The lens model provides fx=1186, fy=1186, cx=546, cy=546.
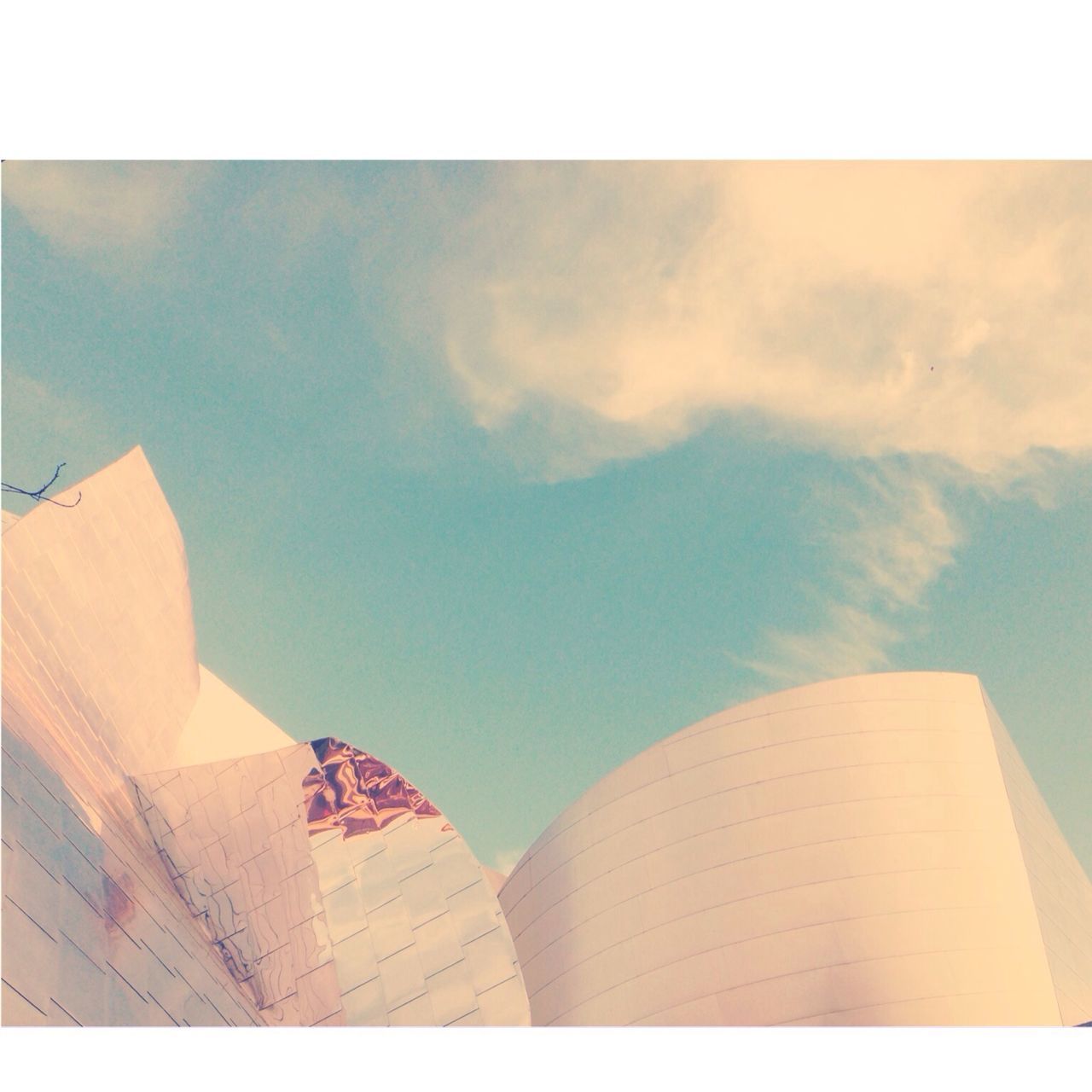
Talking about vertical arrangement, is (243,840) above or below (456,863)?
above

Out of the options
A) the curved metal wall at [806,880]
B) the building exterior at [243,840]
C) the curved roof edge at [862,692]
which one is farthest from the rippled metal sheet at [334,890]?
the curved roof edge at [862,692]

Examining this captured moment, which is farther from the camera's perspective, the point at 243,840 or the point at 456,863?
the point at 243,840

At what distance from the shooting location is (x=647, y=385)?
753 inches

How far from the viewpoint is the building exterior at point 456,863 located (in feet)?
25.3

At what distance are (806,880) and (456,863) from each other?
4583 millimetres

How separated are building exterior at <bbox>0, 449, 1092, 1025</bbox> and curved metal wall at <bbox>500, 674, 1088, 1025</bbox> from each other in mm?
27

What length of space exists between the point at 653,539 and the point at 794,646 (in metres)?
3.15

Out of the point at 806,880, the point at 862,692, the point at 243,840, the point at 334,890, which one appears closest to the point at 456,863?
the point at 334,890

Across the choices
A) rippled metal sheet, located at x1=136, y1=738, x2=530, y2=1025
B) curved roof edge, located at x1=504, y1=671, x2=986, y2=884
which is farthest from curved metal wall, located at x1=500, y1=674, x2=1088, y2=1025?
rippled metal sheet, located at x1=136, y1=738, x2=530, y2=1025

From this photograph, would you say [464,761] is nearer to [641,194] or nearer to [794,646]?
[794,646]

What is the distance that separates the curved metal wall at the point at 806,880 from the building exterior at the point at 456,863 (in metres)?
0.03

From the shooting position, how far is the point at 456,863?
32.1 ft

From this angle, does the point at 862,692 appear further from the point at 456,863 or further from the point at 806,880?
the point at 456,863
